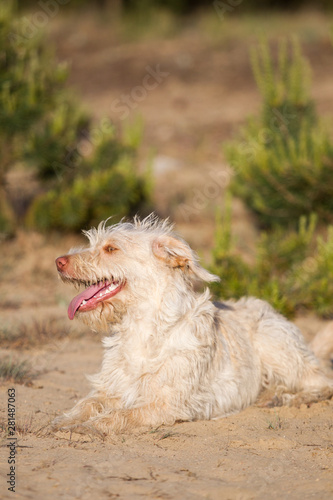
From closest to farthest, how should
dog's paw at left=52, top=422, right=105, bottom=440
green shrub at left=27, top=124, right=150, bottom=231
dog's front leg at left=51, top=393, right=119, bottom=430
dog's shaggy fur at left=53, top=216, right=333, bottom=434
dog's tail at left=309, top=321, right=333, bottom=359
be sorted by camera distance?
dog's paw at left=52, top=422, right=105, bottom=440 < dog's front leg at left=51, top=393, right=119, bottom=430 < dog's shaggy fur at left=53, top=216, right=333, bottom=434 < dog's tail at left=309, top=321, right=333, bottom=359 < green shrub at left=27, top=124, right=150, bottom=231

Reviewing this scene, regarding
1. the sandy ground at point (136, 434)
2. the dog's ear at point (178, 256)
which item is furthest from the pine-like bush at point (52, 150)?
the dog's ear at point (178, 256)

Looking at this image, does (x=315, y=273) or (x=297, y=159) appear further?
(x=297, y=159)

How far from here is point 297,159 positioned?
32.2 feet

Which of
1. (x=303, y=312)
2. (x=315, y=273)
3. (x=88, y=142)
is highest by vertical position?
(x=88, y=142)

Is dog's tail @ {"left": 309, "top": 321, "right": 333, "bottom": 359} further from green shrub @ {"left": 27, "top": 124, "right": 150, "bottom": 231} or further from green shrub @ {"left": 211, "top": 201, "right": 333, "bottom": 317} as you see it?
green shrub @ {"left": 27, "top": 124, "right": 150, "bottom": 231}

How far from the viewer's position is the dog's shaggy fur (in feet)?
17.1

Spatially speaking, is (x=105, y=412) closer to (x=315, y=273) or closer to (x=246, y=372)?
(x=246, y=372)

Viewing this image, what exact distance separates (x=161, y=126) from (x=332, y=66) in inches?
317

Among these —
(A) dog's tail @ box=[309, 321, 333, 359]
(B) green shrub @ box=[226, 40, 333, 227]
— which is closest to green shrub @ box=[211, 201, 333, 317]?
(B) green shrub @ box=[226, 40, 333, 227]

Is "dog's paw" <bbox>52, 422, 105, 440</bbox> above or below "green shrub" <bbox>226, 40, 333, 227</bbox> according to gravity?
below

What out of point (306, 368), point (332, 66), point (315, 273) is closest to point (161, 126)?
point (332, 66)
